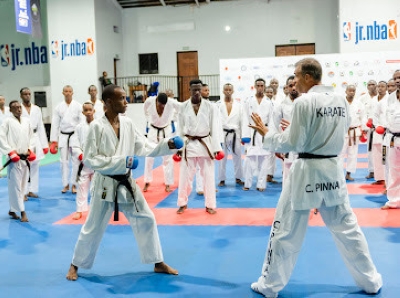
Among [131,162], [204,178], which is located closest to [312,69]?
[131,162]

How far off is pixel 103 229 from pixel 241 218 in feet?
7.36

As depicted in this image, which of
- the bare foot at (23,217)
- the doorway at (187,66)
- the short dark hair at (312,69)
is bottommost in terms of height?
the bare foot at (23,217)

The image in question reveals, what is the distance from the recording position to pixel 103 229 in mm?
3518

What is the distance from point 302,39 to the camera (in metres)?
16.8

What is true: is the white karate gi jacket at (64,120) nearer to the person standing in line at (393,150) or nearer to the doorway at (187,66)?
the person standing in line at (393,150)

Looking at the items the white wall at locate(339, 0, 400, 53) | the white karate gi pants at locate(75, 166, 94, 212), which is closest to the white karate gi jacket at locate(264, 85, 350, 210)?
the white karate gi pants at locate(75, 166, 94, 212)

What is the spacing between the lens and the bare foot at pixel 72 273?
3527 millimetres

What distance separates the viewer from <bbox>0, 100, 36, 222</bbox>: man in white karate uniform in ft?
18.1

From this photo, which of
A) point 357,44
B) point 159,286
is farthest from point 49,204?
point 357,44

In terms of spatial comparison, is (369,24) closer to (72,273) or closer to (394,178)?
(394,178)

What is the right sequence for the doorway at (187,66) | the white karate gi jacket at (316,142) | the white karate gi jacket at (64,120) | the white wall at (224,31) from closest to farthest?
1. the white karate gi jacket at (316,142)
2. the white karate gi jacket at (64,120)
3. the white wall at (224,31)
4. the doorway at (187,66)

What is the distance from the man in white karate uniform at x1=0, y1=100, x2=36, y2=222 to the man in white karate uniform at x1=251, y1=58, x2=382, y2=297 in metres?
Result: 3.69

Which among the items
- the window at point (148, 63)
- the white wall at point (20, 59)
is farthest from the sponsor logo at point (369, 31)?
the white wall at point (20, 59)

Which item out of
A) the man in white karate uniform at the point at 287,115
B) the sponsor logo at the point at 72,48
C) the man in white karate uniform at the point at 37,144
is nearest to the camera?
the man in white karate uniform at the point at 287,115
